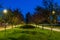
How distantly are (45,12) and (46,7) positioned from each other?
151 inches

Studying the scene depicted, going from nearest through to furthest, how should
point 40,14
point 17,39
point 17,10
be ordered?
point 17,39
point 40,14
point 17,10

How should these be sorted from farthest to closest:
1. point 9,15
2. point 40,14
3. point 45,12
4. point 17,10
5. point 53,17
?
point 17,10 → point 40,14 → point 45,12 → point 53,17 → point 9,15

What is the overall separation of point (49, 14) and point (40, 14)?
27.4 feet

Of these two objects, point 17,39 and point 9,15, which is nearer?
point 17,39

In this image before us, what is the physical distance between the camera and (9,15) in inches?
2028

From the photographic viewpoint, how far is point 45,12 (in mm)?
58906

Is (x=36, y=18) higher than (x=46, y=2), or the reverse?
(x=46, y=2)

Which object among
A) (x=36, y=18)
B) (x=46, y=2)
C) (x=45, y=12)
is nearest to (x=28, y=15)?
(x=36, y=18)

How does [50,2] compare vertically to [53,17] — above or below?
above

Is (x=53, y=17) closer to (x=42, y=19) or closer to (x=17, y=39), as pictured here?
(x=42, y=19)

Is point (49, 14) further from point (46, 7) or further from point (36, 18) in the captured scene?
point (36, 18)

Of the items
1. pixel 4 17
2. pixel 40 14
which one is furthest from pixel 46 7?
pixel 4 17

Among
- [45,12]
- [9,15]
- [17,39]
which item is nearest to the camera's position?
[17,39]

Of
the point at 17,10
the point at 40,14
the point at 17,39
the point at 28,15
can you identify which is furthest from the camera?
the point at 28,15
